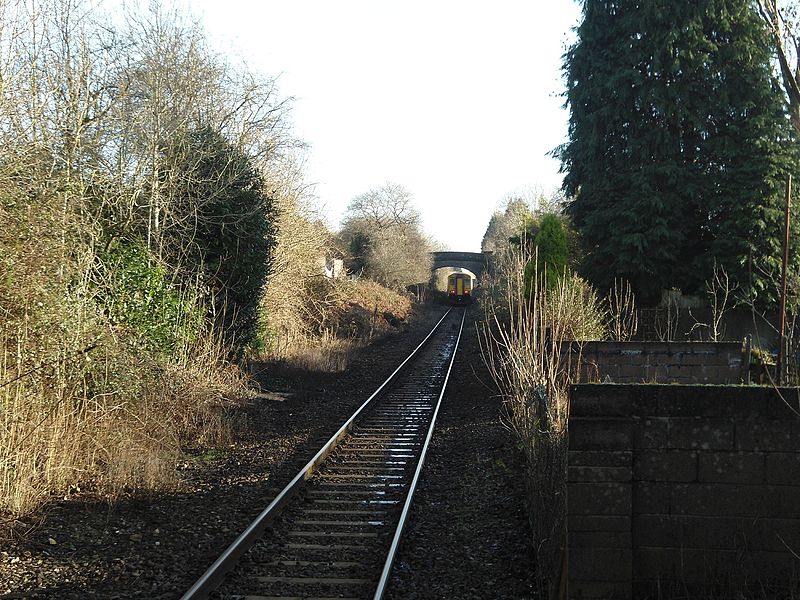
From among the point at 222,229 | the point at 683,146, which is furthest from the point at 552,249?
the point at 222,229

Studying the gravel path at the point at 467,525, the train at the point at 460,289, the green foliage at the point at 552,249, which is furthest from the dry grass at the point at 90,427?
the train at the point at 460,289

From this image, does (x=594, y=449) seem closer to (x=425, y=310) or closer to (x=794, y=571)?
(x=794, y=571)

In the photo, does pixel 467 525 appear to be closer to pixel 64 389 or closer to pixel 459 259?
pixel 64 389

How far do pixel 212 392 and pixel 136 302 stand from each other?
208cm

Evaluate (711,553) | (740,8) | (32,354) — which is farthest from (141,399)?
(740,8)

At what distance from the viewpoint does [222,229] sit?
617 inches

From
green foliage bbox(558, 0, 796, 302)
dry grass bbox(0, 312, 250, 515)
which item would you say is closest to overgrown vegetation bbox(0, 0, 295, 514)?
dry grass bbox(0, 312, 250, 515)

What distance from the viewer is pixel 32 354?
8219 millimetres

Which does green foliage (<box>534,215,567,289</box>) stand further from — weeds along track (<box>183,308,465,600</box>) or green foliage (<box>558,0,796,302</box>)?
weeds along track (<box>183,308,465,600</box>)

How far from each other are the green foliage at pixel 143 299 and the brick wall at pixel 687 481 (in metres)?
7.94

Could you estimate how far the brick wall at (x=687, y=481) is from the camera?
16.3ft

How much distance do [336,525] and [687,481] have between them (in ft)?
11.8

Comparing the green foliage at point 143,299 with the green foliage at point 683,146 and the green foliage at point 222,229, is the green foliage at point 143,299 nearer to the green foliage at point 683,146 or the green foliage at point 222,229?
the green foliage at point 222,229

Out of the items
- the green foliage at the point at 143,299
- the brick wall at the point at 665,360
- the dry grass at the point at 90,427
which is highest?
the green foliage at the point at 143,299
